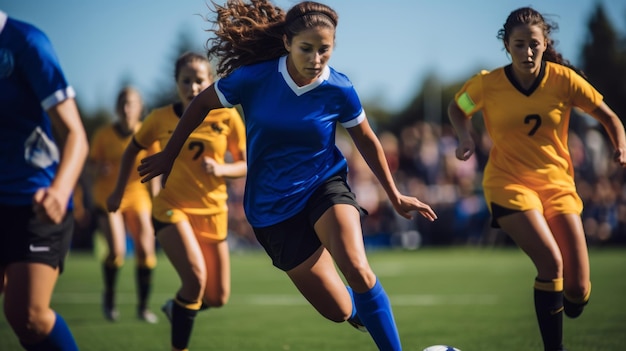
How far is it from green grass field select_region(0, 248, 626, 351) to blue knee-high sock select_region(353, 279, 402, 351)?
2.10m

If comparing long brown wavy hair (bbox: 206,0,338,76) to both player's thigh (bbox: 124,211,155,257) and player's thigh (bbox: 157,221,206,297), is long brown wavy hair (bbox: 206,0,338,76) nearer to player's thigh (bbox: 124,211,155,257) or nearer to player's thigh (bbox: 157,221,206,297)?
player's thigh (bbox: 157,221,206,297)

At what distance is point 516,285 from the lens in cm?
→ 1280

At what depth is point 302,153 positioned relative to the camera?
5.46 meters

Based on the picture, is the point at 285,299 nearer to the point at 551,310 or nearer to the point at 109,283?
the point at 109,283

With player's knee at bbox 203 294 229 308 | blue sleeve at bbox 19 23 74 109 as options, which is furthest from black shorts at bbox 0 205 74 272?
player's knee at bbox 203 294 229 308

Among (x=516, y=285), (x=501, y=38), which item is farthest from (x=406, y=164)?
(x=501, y=38)

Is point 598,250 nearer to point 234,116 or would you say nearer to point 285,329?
point 285,329

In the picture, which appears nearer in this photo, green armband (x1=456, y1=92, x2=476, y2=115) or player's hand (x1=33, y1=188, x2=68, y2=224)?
player's hand (x1=33, y1=188, x2=68, y2=224)

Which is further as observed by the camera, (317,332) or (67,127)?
(317,332)

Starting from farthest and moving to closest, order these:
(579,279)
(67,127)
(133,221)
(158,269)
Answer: (158,269)
(133,221)
(579,279)
(67,127)

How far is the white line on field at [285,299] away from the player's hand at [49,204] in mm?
7472

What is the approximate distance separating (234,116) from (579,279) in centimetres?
327

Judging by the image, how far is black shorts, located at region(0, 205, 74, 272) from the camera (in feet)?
14.3

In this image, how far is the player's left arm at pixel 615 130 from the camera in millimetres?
6496
